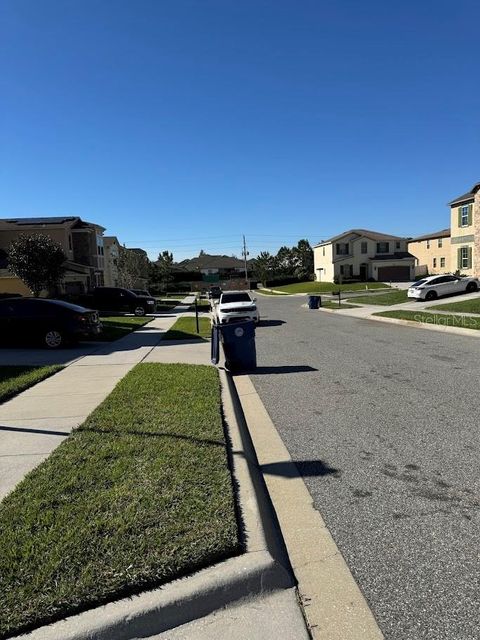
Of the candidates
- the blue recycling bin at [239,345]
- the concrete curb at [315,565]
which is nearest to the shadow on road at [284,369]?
the blue recycling bin at [239,345]

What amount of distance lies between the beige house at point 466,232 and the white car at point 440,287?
2773mm

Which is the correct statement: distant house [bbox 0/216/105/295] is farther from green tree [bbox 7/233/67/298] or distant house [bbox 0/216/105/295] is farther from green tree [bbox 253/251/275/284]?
green tree [bbox 253/251/275/284]

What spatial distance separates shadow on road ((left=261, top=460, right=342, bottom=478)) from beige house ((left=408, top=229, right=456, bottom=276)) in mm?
60004

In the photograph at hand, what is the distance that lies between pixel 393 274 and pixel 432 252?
5.81 metres

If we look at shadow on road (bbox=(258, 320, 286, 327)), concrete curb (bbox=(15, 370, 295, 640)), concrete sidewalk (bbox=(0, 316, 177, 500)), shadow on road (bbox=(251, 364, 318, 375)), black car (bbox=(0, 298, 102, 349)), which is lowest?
shadow on road (bbox=(258, 320, 286, 327))

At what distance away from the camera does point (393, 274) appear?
215 ft

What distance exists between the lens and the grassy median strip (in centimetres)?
1742

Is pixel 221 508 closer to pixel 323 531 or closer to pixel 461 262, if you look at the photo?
pixel 323 531

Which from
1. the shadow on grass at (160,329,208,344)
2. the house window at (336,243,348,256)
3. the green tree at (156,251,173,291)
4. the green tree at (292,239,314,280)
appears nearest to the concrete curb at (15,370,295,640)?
the shadow on grass at (160,329,208,344)

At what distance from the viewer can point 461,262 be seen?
125 ft

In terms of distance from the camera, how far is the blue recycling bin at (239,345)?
10.4 metres

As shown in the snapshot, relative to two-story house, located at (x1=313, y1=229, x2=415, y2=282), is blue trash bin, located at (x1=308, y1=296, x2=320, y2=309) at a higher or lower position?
lower

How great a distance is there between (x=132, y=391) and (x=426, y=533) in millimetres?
5171

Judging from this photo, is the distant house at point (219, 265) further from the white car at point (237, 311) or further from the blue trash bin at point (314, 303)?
the white car at point (237, 311)
